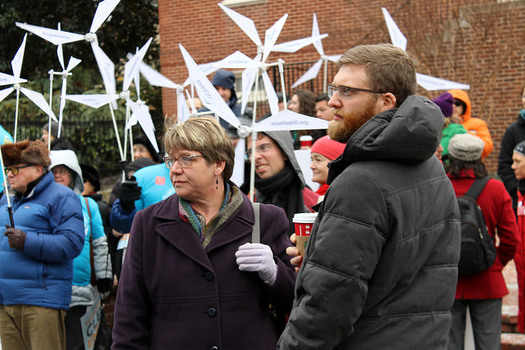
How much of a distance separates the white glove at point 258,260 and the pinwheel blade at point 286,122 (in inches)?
54.4

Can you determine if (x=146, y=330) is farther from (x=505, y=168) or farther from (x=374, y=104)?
(x=505, y=168)

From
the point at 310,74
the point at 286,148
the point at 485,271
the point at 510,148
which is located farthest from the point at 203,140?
the point at 510,148

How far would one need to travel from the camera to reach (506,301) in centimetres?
659

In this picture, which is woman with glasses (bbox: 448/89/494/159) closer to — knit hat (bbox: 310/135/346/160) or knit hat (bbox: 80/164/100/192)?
knit hat (bbox: 310/135/346/160)

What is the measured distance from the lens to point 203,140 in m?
2.85

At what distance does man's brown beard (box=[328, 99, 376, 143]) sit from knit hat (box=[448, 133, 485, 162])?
2.75 m

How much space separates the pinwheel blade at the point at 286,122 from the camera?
3922 millimetres

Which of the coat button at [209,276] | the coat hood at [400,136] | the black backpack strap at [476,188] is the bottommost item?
the black backpack strap at [476,188]

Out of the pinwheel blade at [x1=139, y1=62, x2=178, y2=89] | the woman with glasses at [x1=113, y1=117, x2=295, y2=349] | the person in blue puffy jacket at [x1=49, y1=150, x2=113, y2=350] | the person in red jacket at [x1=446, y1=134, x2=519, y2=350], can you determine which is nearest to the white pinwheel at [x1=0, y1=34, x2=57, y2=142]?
the person in blue puffy jacket at [x1=49, y1=150, x2=113, y2=350]

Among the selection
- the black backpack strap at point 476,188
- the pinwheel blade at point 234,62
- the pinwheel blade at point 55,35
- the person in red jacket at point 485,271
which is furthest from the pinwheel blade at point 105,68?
the black backpack strap at point 476,188

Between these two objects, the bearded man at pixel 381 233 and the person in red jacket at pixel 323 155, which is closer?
the bearded man at pixel 381 233

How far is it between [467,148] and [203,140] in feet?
8.57

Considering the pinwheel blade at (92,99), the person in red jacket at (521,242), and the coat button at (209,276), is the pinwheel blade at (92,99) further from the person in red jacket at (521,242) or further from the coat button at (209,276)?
the person in red jacket at (521,242)

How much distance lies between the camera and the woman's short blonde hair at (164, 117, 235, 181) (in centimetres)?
284
